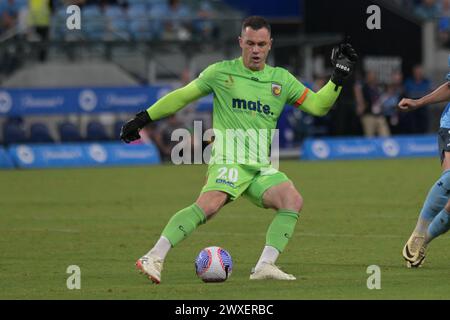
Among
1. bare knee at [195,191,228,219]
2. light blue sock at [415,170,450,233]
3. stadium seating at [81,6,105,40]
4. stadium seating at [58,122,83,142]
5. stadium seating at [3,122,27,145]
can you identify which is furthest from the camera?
stadium seating at [81,6,105,40]

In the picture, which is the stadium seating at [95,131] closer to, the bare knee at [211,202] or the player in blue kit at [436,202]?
the player in blue kit at [436,202]

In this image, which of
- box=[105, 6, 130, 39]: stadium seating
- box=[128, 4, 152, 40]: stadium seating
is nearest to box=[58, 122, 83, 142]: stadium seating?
box=[105, 6, 130, 39]: stadium seating

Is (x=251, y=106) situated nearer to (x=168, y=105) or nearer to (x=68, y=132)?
(x=168, y=105)

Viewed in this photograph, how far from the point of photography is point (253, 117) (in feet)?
36.3

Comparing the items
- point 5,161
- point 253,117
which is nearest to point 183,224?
point 253,117

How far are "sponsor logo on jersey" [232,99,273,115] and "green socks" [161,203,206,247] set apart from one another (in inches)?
41.0

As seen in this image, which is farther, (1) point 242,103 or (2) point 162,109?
(1) point 242,103

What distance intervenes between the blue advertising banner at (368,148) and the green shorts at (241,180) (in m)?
20.3

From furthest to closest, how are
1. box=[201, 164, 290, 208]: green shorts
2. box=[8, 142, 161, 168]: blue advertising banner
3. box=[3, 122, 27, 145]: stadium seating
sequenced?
box=[3, 122, 27, 145]: stadium seating, box=[8, 142, 161, 168]: blue advertising banner, box=[201, 164, 290, 208]: green shorts

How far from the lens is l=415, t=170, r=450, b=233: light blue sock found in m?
12.0

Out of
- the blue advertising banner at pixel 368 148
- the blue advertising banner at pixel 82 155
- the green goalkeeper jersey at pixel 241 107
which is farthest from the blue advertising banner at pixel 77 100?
the green goalkeeper jersey at pixel 241 107

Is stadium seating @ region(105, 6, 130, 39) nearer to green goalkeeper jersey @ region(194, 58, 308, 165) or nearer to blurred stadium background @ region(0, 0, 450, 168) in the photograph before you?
blurred stadium background @ region(0, 0, 450, 168)

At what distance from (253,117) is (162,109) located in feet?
2.76
